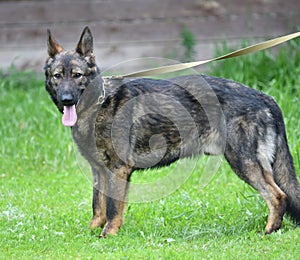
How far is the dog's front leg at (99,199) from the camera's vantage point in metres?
5.02

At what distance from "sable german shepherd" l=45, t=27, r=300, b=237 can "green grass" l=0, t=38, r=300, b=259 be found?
1.08 ft

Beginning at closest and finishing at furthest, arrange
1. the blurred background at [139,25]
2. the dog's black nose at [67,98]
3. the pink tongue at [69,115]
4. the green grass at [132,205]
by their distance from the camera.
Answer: the green grass at [132,205]
the dog's black nose at [67,98]
the pink tongue at [69,115]
the blurred background at [139,25]

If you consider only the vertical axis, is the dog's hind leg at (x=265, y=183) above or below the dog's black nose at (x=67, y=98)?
below

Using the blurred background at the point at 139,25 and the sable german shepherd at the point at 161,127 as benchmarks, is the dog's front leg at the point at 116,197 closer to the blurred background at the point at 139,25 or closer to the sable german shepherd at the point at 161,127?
the sable german shepherd at the point at 161,127

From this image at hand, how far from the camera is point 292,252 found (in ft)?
13.3

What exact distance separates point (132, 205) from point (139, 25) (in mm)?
4722

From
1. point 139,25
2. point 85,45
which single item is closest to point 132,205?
A: point 85,45

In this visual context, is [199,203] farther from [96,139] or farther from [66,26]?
[66,26]

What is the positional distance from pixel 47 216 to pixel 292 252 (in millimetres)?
2207

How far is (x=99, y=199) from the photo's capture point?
5047 millimetres

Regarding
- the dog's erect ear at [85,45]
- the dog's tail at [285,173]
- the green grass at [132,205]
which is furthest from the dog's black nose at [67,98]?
the dog's tail at [285,173]

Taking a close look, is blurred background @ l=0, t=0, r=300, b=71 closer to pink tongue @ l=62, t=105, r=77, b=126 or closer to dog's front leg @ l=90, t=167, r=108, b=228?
dog's front leg @ l=90, t=167, r=108, b=228

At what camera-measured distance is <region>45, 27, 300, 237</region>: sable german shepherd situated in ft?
15.4

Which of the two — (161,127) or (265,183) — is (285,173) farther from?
(161,127)
